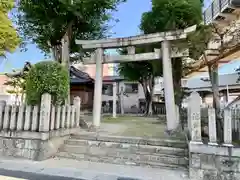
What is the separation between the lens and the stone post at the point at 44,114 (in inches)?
201

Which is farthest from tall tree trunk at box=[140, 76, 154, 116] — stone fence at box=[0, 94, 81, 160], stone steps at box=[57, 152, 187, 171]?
stone steps at box=[57, 152, 187, 171]

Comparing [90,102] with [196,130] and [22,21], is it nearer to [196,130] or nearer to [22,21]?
[22,21]

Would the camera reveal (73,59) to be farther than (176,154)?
Yes

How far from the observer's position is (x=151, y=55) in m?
6.96

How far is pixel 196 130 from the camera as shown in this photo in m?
4.15

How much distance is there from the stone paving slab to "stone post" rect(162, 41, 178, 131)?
2070 mm

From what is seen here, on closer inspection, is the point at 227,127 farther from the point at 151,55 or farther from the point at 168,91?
the point at 151,55

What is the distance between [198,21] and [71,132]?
6.77 m

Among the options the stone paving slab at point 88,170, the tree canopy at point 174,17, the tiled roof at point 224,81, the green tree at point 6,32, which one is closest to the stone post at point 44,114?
the stone paving slab at point 88,170

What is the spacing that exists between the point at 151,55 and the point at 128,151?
3.49 m

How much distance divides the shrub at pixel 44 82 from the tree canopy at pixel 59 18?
2.94m

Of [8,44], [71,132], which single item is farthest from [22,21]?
[71,132]

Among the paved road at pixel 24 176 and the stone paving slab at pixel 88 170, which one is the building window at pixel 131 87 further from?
the paved road at pixel 24 176

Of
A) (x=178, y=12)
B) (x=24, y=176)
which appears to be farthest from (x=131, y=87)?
(x=24, y=176)
